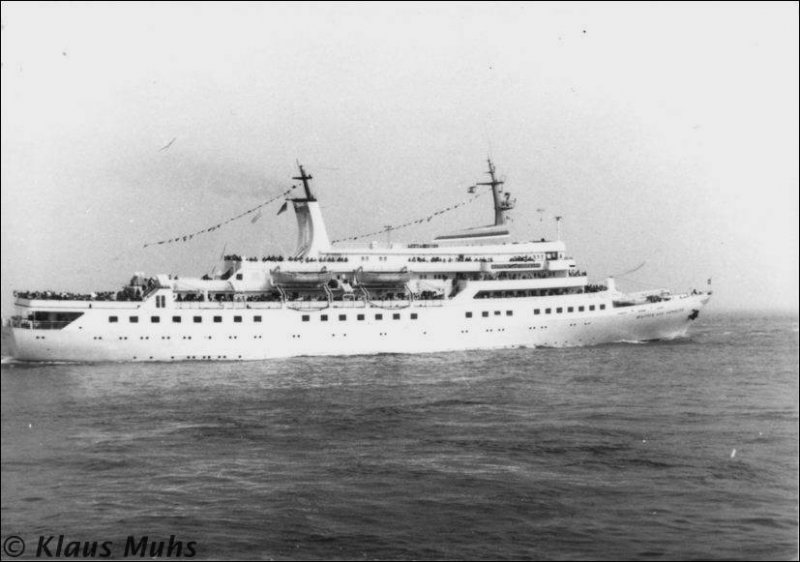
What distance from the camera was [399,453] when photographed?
1564cm

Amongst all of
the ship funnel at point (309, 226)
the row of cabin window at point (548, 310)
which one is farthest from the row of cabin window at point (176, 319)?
the row of cabin window at point (548, 310)

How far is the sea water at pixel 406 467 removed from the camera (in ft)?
34.4

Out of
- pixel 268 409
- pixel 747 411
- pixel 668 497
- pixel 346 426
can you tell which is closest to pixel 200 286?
pixel 268 409

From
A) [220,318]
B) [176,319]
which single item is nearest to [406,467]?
[220,318]

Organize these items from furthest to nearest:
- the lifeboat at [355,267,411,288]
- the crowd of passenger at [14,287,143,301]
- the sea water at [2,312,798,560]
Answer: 1. the lifeboat at [355,267,411,288]
2. the crowd of passenger at [14,287,143,301]
3. the sea water at [2,312,798,560]

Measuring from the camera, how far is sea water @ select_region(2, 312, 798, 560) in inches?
413

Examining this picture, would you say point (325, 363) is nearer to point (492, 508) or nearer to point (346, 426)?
point (346, 426)

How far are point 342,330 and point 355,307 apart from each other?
1.44 metres

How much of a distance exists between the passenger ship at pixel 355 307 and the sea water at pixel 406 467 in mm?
7117

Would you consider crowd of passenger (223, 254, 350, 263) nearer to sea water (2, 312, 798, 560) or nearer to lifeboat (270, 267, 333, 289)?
lifeboat (270, 267, 333, 289)

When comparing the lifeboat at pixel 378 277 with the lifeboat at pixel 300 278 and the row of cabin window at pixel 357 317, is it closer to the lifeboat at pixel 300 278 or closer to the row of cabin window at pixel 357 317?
the lifeboat at pixel 300 278

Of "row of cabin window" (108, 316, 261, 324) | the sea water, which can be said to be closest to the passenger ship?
"row of cabin window" (108, 316, 261, 324)

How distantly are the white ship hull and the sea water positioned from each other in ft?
22.4

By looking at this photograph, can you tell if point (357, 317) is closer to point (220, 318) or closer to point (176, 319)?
point (220, 318)
